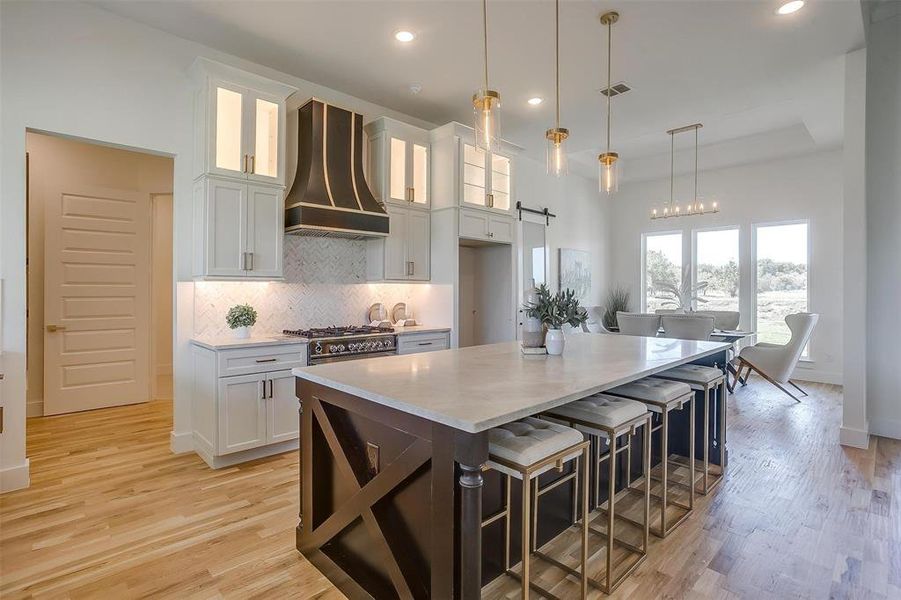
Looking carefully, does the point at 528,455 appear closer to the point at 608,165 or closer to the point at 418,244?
the point at 608,165

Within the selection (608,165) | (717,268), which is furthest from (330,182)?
(717,268)

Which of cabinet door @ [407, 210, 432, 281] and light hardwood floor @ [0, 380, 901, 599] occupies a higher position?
cabinet door @ [407, 210, 432, 281]

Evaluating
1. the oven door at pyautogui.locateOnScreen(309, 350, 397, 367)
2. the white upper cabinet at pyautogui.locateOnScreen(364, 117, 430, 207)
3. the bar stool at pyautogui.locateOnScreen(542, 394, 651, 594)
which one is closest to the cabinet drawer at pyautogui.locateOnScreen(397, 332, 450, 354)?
the oven door at pyautogui.locateOnScreen(309, 350, 397, 367)

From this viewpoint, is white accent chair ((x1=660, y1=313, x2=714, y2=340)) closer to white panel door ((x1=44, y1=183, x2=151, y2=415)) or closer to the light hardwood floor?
the light hardwood floor

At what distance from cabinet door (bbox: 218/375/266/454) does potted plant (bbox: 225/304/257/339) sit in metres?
0.41

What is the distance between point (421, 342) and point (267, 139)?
225 cm

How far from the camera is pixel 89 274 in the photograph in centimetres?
490

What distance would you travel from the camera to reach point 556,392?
1800 mm

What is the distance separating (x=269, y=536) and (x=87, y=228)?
4296 mm

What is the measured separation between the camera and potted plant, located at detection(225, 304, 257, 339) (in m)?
3.61

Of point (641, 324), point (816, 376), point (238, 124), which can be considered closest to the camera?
point (238, 124)

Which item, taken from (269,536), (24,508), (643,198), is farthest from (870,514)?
(643,198)

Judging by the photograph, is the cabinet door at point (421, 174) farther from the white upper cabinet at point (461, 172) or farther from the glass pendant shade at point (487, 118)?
the glass pendant shade at point (487, 118)

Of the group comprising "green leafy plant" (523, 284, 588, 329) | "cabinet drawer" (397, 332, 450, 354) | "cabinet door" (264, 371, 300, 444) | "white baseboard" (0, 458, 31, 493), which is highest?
"green leafy plant" (523, 284, 588, 329)
